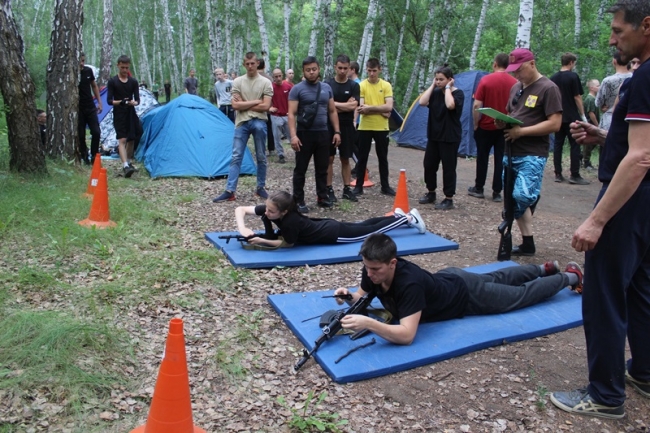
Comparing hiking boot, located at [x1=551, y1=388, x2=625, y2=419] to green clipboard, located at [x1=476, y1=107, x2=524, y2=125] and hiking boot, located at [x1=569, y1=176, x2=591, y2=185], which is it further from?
hiking boot, located at [x1=569, y1=176, x2=591, y2=185]

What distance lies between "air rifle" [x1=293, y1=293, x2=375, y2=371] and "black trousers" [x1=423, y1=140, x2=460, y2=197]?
432 centimetres

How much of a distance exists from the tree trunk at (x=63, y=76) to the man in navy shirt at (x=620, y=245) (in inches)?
332

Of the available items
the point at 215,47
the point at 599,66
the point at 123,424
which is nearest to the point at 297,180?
the point at 123,424

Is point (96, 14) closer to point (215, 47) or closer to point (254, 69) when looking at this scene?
point (215, 47)

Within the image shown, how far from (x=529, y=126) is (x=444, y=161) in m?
2.46

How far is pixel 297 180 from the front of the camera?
25.1ft

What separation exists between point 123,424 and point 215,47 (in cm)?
2090

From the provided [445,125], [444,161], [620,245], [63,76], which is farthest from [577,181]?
[63,76]

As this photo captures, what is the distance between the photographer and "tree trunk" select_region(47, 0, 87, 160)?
9.04 m

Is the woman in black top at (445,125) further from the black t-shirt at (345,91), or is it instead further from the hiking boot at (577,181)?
the hiking boot at (577,181)

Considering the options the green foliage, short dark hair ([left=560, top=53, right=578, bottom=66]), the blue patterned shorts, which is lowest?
the green foliage

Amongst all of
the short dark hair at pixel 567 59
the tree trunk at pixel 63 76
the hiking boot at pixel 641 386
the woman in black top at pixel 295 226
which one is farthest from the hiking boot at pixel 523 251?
the tree trunk at pixel 63 76

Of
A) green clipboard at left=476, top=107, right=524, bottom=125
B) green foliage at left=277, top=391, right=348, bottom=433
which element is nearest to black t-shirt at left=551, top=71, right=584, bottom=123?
green clipboard at left=476, top=107, right=524, bottom=125

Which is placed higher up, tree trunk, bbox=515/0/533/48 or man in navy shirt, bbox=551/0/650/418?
tree trunk, bbox=515/0/533/48
